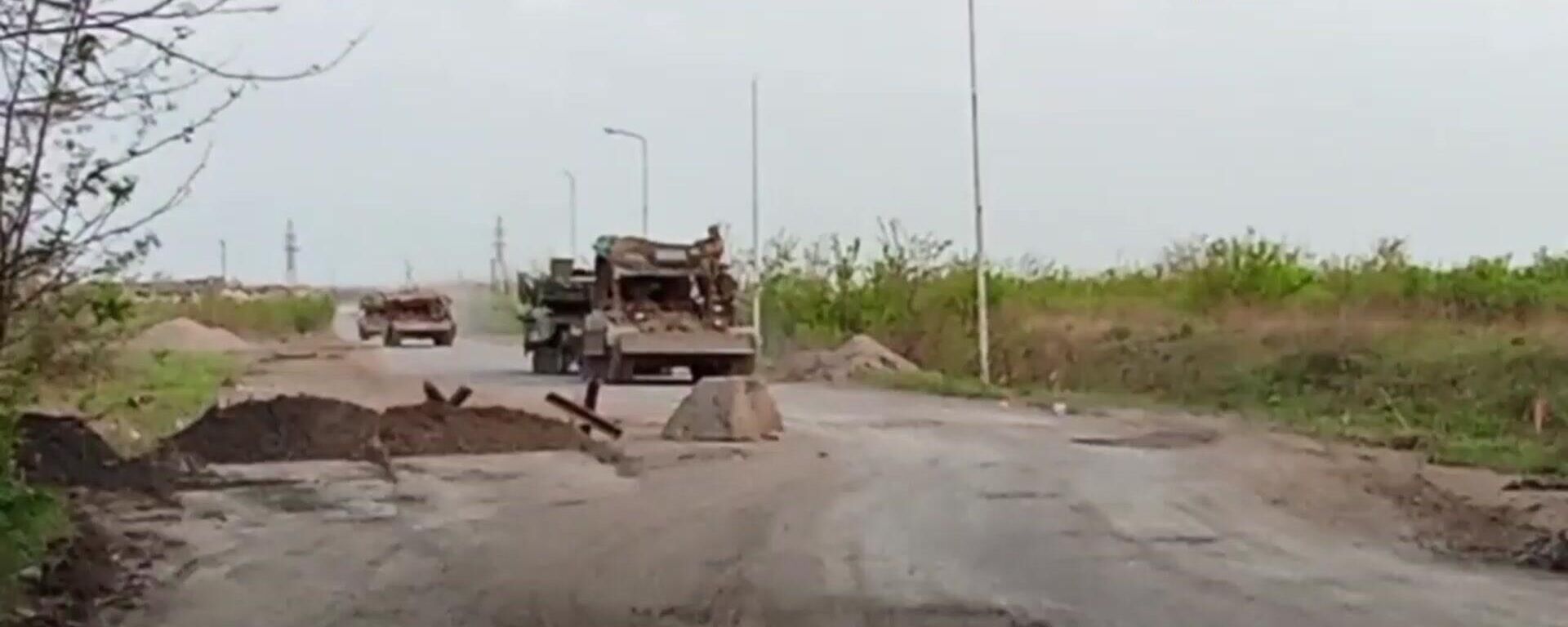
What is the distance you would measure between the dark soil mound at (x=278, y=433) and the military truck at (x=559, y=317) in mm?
21596

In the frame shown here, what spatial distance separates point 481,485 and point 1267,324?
26847 millimetres

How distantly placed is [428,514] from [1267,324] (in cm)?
2947

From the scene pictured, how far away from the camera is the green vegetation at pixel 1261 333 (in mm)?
33188

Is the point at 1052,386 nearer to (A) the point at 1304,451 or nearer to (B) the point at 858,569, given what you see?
(A) the point at 1304,451

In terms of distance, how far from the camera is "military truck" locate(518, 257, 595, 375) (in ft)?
166

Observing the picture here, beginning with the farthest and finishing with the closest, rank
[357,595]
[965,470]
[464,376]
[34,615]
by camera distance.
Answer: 1. [464,376]
2. [965,470]
3. [357,595]
4. [34,615]

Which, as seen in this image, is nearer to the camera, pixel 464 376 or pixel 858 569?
pixel 858 569

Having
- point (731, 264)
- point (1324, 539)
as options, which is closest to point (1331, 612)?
point (1324, 539)

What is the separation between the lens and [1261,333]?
44.1 meters

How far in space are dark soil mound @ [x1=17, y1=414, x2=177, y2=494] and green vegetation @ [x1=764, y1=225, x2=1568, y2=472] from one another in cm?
1387

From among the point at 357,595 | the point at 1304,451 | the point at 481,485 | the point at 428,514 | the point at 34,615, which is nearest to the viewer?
the point at 34,615

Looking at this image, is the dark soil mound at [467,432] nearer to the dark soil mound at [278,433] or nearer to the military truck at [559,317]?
the dark soil mound at [278,433]

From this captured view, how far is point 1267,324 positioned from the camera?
46.0 metres

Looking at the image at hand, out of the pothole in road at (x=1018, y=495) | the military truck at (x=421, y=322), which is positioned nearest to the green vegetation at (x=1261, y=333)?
the pothole in road at (x=1018, y=495)
